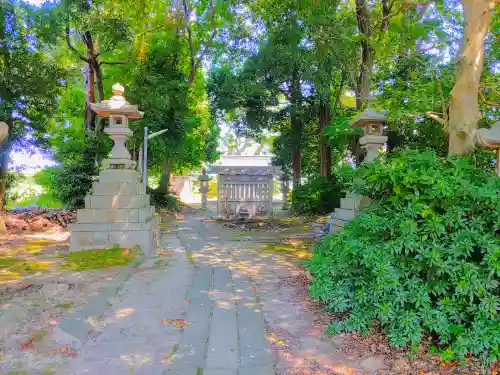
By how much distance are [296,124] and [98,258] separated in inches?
464

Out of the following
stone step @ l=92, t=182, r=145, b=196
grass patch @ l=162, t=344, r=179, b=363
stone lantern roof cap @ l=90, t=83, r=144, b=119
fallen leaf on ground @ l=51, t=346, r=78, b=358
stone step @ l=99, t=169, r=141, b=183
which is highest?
stone lantern roof cap @ l=90, t=83, r=144, b=119

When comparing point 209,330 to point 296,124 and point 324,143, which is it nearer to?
point 324,143

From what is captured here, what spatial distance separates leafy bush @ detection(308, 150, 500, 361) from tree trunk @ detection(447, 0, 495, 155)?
739 millimetres

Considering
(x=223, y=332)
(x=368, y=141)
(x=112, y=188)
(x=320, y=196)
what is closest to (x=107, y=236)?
(x=112, y=188)

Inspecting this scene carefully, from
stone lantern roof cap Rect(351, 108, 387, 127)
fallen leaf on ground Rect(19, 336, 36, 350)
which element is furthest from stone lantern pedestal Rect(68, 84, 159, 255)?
stone lantern roof cap Rect(351, 108, 387, 127)

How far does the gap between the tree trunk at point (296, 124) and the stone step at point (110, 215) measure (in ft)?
30.4

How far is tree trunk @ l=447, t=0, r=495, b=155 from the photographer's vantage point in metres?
4.01

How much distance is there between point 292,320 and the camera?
3.76 meters

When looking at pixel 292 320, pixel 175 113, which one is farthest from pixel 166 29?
pixel 292 320

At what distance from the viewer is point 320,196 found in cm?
1404

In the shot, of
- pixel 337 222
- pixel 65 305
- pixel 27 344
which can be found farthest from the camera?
pixel 337 222

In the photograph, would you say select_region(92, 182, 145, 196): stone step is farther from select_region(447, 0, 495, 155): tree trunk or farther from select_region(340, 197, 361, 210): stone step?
select_region(447, 0, 495, 155): tree trunk

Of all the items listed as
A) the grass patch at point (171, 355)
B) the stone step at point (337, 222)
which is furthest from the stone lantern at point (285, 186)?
the grass patch at point (171, 355)

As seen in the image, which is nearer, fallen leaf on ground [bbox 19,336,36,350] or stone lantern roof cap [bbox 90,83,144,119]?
fallen leaf on ground [bbox 19,336,36,350]
